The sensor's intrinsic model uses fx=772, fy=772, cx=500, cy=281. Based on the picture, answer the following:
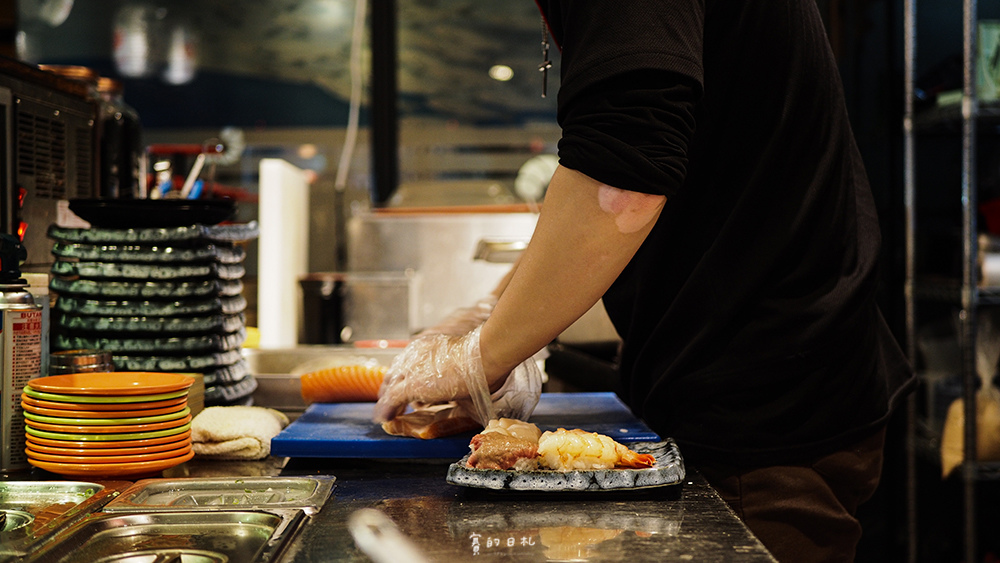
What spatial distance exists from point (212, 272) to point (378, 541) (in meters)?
0.76

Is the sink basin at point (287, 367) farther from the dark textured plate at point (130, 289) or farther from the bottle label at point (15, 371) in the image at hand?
the bottle label at point (15, 371)

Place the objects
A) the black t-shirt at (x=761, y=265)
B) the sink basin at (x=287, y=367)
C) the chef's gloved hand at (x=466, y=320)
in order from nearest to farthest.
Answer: the black t-shirt at (x=761, y=265)
the chef's gloved hand at (x=466, y=320)
the sink basin at (x=287, y=367)

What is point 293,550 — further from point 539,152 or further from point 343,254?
point 539,152

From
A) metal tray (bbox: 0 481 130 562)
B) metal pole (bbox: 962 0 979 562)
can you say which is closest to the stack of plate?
metal tray (bbox: 0 481 130 562)

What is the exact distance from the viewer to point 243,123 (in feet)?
17.6

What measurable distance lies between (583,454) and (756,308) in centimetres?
34

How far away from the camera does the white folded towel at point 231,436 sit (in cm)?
106

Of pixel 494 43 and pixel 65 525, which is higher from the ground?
pixel 494 43

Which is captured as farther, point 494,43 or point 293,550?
point 494,43

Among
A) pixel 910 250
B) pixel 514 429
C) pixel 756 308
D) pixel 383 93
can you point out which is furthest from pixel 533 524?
pixel 383 93

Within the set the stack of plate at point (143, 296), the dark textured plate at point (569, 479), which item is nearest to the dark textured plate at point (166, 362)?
the stack of plate at point (143, 296)

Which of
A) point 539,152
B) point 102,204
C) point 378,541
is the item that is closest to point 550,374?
point 102,204

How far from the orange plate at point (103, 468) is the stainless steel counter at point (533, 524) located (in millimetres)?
229

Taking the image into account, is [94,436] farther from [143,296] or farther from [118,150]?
[118,150]
